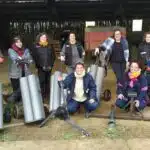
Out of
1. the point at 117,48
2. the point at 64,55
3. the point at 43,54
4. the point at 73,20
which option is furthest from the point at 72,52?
the point at 73,20

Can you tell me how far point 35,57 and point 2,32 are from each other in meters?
9.23

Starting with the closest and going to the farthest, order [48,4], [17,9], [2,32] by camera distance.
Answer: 1. [48,4]
2. [17,9]
3. [2,32]

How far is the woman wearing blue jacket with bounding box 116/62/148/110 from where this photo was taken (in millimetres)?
7559

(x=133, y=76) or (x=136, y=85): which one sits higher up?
(x=133, y=76)

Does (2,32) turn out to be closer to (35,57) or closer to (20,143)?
(35,57)

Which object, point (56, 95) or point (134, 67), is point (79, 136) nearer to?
point (56, 95)

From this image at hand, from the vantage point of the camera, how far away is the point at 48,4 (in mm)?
14984

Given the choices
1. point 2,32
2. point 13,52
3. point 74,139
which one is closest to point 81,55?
point 13,52

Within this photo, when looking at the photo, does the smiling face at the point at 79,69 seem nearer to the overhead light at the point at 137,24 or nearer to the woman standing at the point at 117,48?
the woman standing at the point at 117,48

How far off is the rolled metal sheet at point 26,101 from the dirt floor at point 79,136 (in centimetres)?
15

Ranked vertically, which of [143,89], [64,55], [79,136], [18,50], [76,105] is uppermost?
[18,50]

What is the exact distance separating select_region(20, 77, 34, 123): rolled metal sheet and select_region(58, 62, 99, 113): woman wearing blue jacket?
25.2 inches

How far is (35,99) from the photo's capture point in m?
7.31

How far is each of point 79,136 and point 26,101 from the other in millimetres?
1184
